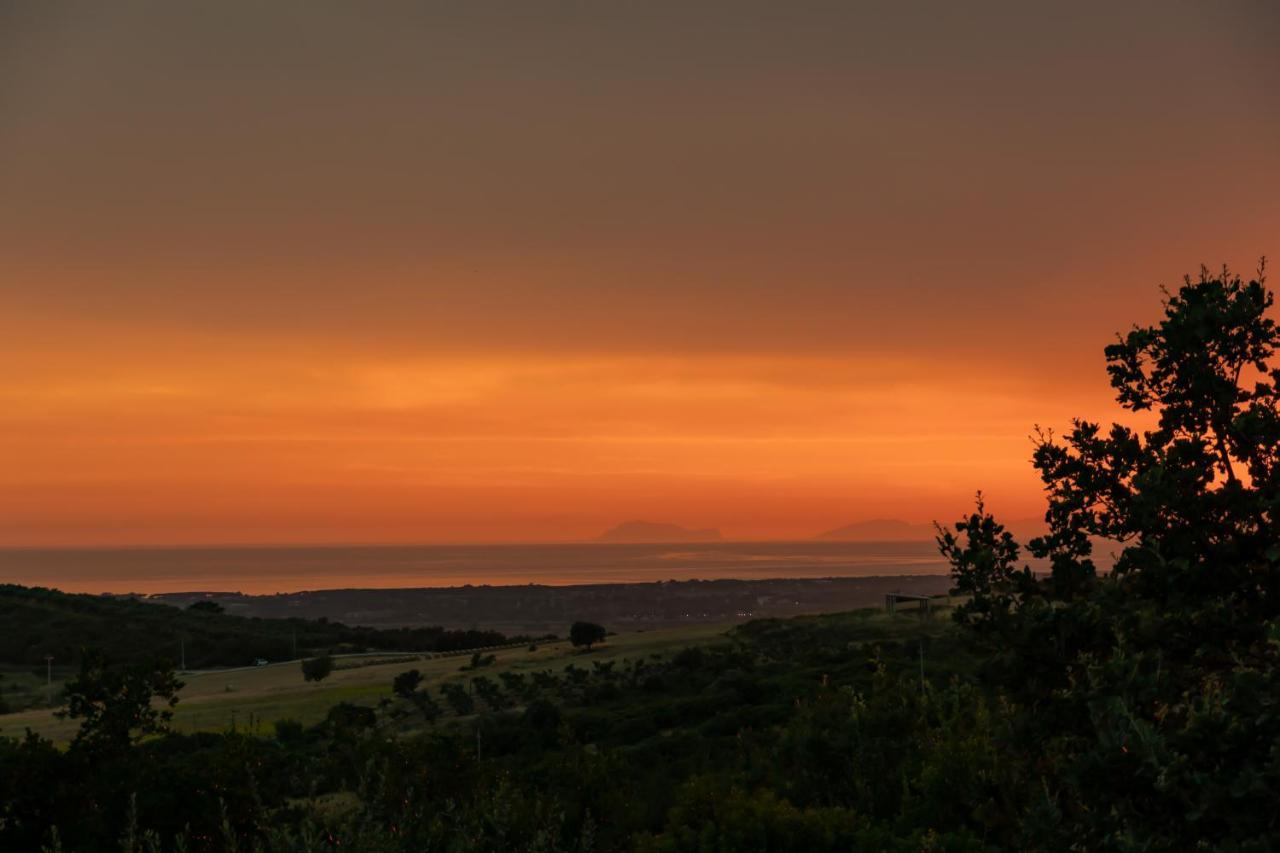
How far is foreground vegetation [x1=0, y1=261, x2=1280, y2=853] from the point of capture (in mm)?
6461

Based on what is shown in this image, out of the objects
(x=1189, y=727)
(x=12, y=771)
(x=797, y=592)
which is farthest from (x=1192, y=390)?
(x=797, y=592)

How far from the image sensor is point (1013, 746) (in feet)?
27.3

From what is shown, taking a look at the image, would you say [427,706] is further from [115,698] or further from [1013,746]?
[1013,746]

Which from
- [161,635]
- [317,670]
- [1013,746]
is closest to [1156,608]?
[1013,746]

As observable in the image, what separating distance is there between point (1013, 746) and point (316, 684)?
5323cm

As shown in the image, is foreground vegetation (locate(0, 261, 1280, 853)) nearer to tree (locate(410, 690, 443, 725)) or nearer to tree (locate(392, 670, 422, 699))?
tree (locate(410, 690, 443, 725))

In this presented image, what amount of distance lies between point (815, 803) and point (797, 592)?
118 m

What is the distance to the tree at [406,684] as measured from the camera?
4812 cm

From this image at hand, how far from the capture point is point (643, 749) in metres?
27.8

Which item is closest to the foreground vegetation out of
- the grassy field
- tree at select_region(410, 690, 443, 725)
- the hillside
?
tree at select_region(410, 690, 443, 725)

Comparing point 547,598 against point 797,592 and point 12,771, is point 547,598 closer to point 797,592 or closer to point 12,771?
point 797,592

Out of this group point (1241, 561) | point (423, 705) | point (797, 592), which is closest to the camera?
point (1241, 561)

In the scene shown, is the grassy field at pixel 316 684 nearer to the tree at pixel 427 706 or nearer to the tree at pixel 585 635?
the tree at pixel 585 635

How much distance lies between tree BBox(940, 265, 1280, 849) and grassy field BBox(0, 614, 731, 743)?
36.5 m
